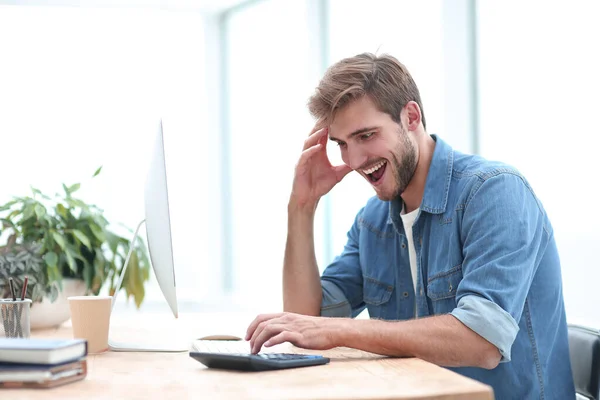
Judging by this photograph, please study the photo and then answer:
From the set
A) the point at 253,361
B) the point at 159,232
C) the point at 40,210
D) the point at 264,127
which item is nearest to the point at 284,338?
the point at 253,361

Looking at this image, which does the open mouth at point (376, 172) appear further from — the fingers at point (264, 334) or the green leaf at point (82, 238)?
the green leaf at point (82, 238)

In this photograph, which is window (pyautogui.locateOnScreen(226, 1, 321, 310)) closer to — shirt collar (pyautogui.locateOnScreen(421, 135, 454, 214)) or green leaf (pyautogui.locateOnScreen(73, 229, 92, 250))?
green leaf (pyautogui.locateOnScreen(73, 229, 92, 250))

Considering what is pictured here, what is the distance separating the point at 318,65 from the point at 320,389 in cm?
293

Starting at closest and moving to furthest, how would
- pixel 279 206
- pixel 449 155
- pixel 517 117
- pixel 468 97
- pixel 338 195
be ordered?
pixel 449 155
pixel 517 117
pixel 468 97
pixel 338 195
pixel 279 206

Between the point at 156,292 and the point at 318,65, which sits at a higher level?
the point at 318,65

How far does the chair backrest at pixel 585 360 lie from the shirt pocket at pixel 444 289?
0.27 meters

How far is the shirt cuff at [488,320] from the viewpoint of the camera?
1.41m

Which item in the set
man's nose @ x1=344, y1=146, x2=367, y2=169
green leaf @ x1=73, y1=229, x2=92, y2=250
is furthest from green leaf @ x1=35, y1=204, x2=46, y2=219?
man's nose @ x1=344, y1=146, x2=367, y2=169

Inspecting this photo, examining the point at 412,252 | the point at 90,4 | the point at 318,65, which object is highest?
the point at 90,4

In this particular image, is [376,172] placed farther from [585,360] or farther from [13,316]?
[13,316]

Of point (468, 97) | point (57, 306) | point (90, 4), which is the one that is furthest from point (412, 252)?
point (90, 4)

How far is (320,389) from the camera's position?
1072 mm

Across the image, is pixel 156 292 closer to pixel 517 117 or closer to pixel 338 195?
pixel 338 195

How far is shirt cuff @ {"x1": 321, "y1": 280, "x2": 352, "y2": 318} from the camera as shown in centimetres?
203
